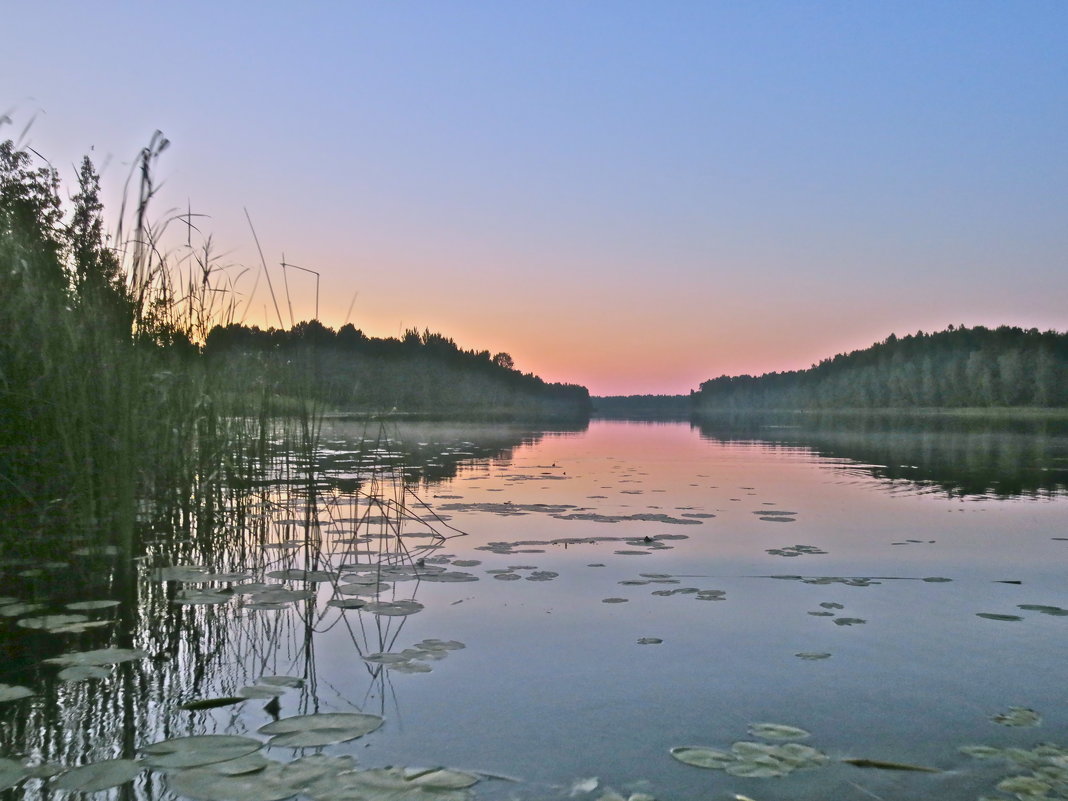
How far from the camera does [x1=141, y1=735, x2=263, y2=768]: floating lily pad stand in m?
2.24

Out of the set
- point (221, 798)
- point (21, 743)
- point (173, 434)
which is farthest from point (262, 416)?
point (221, 798)

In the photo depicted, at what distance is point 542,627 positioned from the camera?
3.91 meters

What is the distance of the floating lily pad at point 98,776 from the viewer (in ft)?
6.84

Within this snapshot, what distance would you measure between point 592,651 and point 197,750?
1.76 metres

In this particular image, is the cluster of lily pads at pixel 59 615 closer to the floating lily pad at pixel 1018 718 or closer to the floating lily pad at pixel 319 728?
the floating lily pad at pixel 319 728

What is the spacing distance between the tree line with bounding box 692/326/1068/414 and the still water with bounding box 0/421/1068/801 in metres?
82.7

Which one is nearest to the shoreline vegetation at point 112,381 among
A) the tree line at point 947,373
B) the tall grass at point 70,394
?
the tall grass at point 70,394

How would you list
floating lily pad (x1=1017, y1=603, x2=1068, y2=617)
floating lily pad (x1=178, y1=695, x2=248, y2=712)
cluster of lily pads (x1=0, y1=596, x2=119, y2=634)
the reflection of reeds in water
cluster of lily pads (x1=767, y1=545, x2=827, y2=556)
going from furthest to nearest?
1. cluster of lily pads (x1=767, y1=545, x2=827, y2=556)
2. floating lily pad (x1=1017, y1=603, x2=1068, y2=617)
3. cluster of lily pads (x1=0, y1=596, x2=119, y2=634)
4. floating lily pad (x1=178, y1=695, x2=248, y2=712)
5. the reflection of reeds in water

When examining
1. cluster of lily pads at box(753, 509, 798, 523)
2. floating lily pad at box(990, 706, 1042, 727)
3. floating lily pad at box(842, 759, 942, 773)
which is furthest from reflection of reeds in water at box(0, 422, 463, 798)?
cluster of lily pads at box(753, 509, 798, 523)

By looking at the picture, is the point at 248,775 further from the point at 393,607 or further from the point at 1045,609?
the point at 1045,609

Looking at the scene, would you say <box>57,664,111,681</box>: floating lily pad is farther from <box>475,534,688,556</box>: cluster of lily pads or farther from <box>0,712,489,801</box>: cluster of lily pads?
<box>475,534,688,556</box>: cluster of lily pads

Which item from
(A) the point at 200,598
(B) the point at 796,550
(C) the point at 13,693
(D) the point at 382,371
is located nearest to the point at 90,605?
(A) the point at 200,598

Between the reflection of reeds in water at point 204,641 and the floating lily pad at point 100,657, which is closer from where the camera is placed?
the reflection of reeds in water at point 204,641

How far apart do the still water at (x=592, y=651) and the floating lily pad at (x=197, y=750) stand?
50 mm
